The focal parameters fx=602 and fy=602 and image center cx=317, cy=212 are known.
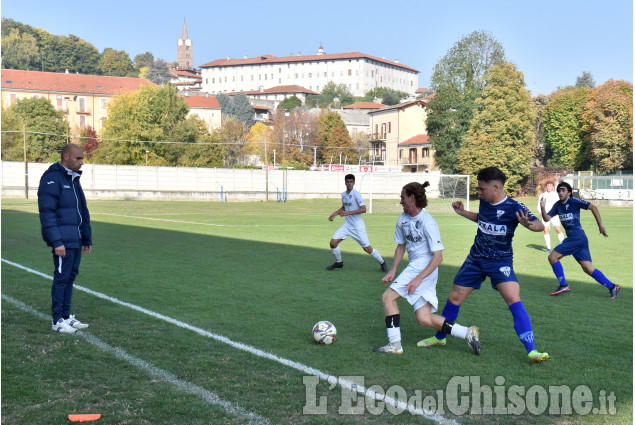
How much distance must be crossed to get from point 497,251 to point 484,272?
0.28 m

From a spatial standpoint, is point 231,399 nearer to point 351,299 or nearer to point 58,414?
point 58,414

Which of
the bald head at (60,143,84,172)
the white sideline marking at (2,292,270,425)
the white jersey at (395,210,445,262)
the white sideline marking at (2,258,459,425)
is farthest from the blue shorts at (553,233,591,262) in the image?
the bald head at (60,143,84,172)

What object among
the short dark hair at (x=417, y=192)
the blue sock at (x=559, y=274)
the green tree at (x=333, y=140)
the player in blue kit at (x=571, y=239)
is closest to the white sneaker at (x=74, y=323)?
the short dark hair at (x=417, y=192)

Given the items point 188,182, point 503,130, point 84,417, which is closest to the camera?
point 84,417

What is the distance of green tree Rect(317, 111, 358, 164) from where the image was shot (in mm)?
93000

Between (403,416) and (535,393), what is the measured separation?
4.39 ft

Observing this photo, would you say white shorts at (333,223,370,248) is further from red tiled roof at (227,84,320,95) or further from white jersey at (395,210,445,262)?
red tiled roof at (227,84,320,95)

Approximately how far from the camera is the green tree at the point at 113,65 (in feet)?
623

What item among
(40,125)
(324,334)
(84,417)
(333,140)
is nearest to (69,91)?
(40,125)

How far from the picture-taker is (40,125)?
8088 centimetres

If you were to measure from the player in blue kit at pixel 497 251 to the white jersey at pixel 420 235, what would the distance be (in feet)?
1.23

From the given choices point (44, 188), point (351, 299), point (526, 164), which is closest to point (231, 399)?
point (44, 188)

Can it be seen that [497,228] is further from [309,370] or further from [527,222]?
[309,370]

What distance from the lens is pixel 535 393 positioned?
5242mm
